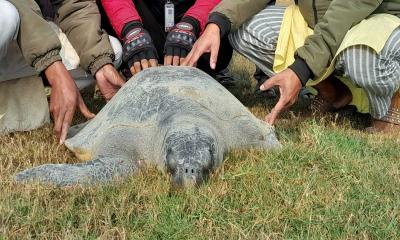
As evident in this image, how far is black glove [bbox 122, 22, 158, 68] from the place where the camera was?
3686mm

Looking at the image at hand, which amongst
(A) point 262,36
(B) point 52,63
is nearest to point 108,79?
(B) point 52,63

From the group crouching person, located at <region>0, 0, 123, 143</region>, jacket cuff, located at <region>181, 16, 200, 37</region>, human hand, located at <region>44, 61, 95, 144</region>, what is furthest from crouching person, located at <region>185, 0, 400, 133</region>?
human hand, located at <region>44, 61, 95, 144</region>

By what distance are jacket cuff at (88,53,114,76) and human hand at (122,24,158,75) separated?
17 cm

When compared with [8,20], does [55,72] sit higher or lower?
lower

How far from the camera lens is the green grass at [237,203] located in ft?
6.94

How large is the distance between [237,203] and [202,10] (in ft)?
6.67

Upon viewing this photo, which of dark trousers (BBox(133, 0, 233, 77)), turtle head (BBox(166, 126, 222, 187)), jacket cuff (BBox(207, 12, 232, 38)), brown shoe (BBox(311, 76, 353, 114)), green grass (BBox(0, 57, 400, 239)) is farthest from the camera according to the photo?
dark trousers (BBox(133, 0, 233, 77))

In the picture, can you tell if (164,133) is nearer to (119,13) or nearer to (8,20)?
(8,20)

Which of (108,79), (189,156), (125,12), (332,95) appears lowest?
(332,95)

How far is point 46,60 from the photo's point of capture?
3.08m

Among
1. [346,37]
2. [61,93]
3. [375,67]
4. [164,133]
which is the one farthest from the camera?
[346,37]

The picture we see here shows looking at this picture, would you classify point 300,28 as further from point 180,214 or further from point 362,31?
point 180,214

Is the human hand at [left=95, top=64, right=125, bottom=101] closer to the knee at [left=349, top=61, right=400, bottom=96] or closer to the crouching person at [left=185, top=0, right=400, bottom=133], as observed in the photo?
the crouching person at [left=185, top=0, right=400, bottom=133]

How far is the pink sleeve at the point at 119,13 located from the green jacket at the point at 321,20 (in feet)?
2.05
